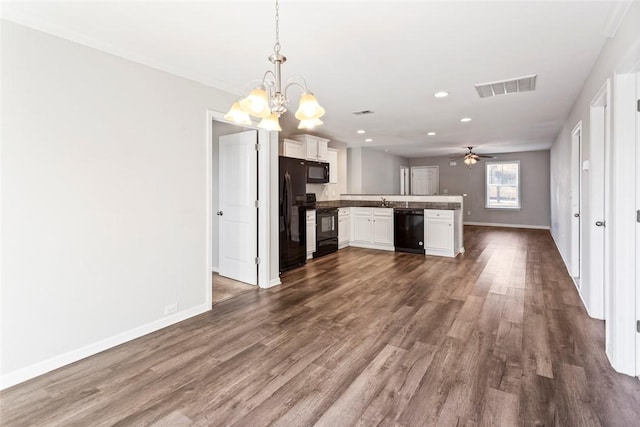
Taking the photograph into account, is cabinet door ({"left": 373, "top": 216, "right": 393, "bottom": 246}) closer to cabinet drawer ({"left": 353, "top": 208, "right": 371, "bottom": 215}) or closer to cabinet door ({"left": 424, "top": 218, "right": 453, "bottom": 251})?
cabinet drawer ({"left": 353, "top": 208, "right": 371, "bottom": 215})

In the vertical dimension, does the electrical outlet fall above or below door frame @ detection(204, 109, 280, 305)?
below

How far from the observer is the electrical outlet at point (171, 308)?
9.92 feet

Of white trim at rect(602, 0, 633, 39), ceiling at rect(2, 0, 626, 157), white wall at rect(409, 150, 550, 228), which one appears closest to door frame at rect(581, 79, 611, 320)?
ceiling at rect(2, 0, 626, 157)

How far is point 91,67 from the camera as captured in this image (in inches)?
98.0

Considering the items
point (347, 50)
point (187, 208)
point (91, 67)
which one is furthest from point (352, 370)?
point (91, 67)

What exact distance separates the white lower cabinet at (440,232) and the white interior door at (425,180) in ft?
17.6

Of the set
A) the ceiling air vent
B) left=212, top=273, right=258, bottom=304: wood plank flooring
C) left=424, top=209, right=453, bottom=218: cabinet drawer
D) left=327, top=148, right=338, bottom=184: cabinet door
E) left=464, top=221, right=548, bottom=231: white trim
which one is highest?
the ceiling air vent

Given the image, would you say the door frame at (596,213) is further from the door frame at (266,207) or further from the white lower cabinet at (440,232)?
the door frame at (266,207)

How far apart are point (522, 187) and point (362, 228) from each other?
243 inches

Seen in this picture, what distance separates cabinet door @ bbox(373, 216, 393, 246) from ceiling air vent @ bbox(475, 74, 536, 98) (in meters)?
3.24

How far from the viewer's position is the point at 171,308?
307 cm

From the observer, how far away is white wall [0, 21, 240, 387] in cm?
214

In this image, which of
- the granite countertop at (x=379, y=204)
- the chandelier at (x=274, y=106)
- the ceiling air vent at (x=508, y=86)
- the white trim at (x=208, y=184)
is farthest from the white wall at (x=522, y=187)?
the chandelier at (x=274, y=106)

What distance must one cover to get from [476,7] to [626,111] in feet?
3.97
